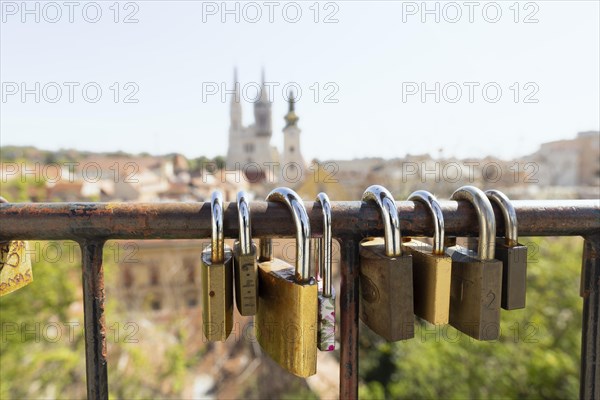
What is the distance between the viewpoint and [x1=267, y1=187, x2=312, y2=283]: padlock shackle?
55cm

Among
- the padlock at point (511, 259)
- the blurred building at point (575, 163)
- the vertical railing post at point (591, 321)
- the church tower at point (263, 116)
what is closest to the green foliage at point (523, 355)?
the vertical railing post at point (591, 321)

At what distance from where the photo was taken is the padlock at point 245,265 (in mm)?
551

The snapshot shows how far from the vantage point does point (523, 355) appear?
15.9ft

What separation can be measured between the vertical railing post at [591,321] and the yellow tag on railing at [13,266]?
874 millimetres

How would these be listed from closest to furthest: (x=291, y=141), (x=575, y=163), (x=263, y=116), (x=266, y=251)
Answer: (x=266, y=251), (x=575, y=163), (x=291, y=141), (x=263, y=116)

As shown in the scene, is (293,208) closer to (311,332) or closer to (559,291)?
(311,332)

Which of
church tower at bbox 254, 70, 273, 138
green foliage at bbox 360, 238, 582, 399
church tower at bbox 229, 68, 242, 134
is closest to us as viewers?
green foliage at bbox 360, 238, 582, 399

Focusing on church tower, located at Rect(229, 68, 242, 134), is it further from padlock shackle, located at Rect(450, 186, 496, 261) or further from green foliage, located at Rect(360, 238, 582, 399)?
padlock shackle, located at Rect(450, 186, 496, 261)

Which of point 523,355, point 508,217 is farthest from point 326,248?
point 523,355

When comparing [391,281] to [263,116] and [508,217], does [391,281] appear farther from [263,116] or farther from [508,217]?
[263,116]

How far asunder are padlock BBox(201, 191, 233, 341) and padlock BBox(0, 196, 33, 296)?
0.97 ft

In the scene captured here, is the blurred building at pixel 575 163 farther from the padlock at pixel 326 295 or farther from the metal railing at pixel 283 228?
the padlock at pixel 326 295

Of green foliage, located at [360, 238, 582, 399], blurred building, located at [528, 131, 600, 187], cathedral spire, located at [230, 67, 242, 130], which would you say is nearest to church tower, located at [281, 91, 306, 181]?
blurred building, located at [528, 131, 600, 187]

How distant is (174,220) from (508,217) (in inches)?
18.7
